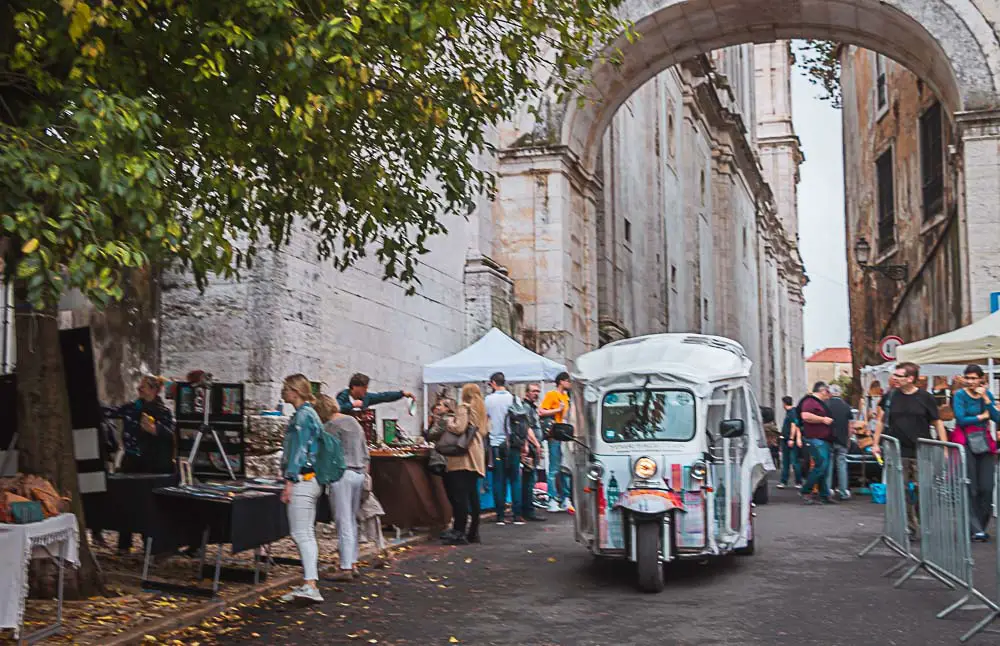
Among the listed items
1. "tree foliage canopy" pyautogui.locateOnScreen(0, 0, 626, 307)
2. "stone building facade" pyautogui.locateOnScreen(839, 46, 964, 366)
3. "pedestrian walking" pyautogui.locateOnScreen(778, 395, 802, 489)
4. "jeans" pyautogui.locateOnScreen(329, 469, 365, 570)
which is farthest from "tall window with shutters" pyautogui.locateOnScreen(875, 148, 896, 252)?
"tree foliage canopy" pyautogui.locateOnScreen(0, 0, 626, 307)

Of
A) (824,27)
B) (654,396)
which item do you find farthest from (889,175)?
(654,396)

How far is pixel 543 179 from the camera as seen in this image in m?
24.0

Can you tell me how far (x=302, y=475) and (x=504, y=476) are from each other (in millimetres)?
7119

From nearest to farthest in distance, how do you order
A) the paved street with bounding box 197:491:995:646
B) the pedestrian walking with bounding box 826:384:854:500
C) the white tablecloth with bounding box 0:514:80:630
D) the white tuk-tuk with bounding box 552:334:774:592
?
the white tablecloth with bounding box 0:514:80:630, the paved street with bounding box 197:491:995:646, the white tuk-tuk with bounding box 552:334:774:592, the pedestrian walking with bounding box 826:384:854:500

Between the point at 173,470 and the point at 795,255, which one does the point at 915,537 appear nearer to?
the point at 173,470

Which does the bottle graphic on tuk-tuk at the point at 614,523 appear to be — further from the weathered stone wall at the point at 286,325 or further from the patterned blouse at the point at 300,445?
the weathered stone wall at the point at 286,325

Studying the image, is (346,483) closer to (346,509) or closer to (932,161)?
(346,509)

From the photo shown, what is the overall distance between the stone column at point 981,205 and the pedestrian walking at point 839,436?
3.10 metres

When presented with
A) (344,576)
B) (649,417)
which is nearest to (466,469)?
(344,576)

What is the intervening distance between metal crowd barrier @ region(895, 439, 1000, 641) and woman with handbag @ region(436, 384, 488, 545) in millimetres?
4727

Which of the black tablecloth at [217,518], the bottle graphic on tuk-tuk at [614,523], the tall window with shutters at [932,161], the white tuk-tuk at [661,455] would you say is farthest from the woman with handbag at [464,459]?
the tall window with shutters at [932,161]

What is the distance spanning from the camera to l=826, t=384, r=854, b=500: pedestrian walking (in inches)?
727

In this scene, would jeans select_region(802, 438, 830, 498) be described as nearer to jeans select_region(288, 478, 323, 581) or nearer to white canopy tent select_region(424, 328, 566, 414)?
white canopy tent select_region(424, 328, 566, 414)

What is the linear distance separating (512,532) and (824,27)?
42.6 ft
